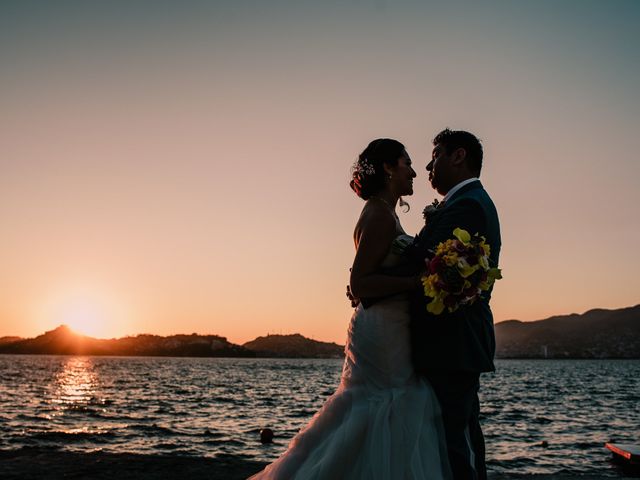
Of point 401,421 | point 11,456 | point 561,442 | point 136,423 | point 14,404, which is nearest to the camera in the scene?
point 401,421

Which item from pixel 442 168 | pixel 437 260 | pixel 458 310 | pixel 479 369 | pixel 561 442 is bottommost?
pixel 561 442

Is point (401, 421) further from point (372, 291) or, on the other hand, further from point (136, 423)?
point (136, 423)

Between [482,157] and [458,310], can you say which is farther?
[482,157]

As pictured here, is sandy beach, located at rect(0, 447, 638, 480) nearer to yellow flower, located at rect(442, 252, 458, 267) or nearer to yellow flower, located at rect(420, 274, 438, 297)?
yellow flower, located at rect(420, 274, 438, 297)

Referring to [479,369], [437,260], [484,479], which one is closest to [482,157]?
[437,260]

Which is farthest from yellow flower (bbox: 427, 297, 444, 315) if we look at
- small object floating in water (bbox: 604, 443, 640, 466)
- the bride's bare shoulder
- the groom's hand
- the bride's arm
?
small object floating in water (bbox: 604, 443, 640, 466)

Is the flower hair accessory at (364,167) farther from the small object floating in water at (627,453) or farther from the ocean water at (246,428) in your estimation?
the ocean water at (246,428)

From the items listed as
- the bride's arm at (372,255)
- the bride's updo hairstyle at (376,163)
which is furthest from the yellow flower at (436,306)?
the bride's updo hairstyle at (376,163)

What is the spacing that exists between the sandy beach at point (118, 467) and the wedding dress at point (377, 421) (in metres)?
4.48

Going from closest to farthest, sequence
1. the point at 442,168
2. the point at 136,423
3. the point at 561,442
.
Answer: the point at 442,168
the point at 561,442
the point at 136,423

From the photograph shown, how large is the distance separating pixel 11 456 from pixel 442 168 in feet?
26.2

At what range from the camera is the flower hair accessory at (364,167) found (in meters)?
4.56

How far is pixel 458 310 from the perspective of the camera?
394 cm

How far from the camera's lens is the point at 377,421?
4125 millimetres
